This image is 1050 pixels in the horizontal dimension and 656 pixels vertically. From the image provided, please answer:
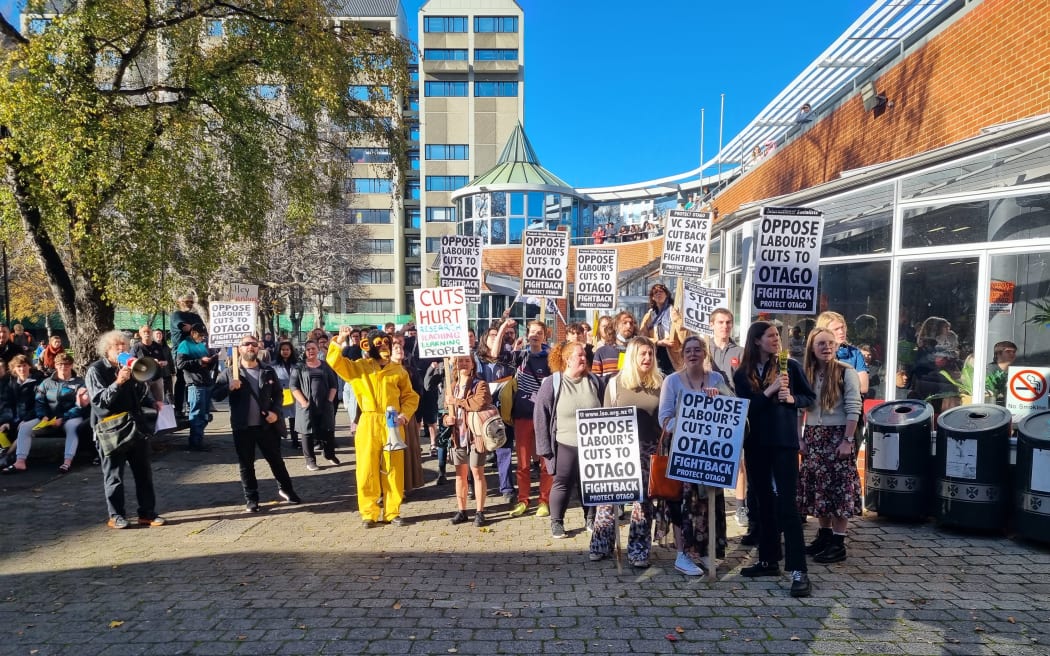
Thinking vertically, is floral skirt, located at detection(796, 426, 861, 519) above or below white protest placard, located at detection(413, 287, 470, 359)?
below

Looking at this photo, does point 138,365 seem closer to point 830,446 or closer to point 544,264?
point 544,264

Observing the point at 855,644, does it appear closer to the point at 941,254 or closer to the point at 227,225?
the point at 941,254

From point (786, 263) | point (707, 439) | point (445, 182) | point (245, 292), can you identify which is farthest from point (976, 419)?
point (445, 182)

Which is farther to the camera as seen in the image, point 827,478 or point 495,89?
point 495,89

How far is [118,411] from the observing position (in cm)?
664

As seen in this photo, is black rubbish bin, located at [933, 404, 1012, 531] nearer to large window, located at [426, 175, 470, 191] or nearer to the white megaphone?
the white megaphone

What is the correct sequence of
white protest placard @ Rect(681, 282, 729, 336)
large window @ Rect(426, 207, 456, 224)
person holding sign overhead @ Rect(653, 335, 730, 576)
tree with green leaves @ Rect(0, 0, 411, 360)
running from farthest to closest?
large window @ Rect(426, 207, 456, 224) < tree with green leaves @ Rect(0, 0, 411, 360) < white protest placard @ Rect(681, 282, 729, 336) < person holding sign overhead @ Rect(653, 335, 730, 576)

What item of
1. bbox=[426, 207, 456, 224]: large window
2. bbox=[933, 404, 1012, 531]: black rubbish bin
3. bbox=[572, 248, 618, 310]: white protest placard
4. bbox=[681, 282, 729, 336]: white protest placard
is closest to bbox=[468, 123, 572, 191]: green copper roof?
bbox=[426, 207, 456, 224]: large window

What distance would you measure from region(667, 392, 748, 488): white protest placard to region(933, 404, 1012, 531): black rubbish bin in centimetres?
263

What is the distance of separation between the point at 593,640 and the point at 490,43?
55772 mm

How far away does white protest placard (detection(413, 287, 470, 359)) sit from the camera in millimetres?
7082

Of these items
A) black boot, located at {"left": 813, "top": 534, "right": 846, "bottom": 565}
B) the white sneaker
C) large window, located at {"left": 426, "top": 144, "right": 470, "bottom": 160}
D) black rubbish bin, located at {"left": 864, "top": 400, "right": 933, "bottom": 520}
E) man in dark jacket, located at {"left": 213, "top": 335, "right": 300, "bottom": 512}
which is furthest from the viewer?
large window, located at {"left": 426, "top": 144, "right": 470, "bottom": 160}

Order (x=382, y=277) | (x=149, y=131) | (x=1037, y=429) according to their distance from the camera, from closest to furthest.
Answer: (x=1037, y=429) → (x=149, y=131) → (x=382, y=277)

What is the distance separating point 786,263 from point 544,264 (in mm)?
4167
